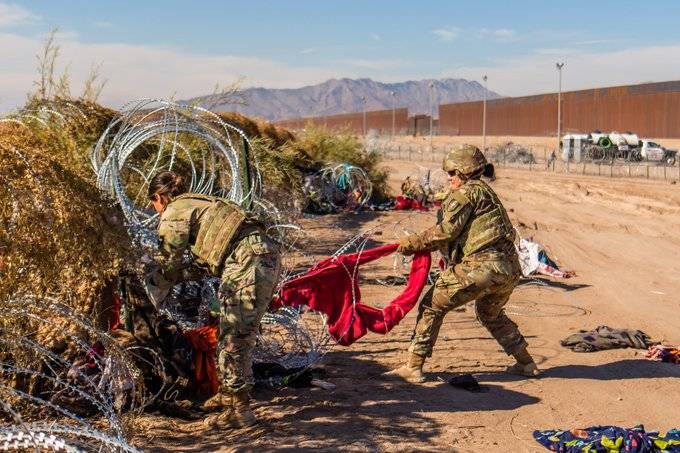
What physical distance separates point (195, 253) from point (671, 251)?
41.2 ft

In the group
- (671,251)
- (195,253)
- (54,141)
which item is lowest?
(671,251)

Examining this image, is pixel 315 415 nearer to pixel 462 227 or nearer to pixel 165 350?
pixel 165 350

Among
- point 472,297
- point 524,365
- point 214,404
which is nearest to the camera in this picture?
point 214,404

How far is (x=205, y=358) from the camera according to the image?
18.0 ft

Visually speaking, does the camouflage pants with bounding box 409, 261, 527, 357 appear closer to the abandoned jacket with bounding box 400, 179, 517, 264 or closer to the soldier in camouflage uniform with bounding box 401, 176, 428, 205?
the abandoned jacket with bounding box 400, 179, 517, 264

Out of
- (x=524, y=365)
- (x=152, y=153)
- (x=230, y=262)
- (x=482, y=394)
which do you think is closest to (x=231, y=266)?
(x=230, y=262)

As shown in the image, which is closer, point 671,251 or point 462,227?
point 462,227

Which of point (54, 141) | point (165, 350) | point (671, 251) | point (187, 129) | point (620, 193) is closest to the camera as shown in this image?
A: point (165, 350)

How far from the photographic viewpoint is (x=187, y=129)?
7.68m

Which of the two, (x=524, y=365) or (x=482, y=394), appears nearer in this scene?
(x=482, y=394)

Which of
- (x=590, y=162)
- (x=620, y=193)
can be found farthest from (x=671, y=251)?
(x=590, y=162)

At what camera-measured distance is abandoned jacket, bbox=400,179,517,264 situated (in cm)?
583

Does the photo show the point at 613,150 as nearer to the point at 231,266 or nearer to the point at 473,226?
the point at 473,226

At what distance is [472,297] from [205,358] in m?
2.05
